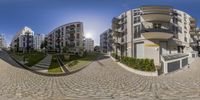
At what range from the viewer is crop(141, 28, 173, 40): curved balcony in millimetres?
17616

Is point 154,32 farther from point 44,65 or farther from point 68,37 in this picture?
point 44,65

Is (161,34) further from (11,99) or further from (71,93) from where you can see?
(11,99)

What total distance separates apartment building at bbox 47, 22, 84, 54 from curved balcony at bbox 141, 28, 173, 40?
13234mm

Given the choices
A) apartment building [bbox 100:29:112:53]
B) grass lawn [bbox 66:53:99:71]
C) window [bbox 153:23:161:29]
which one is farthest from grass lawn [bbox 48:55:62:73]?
window [bbox 153:23:161:29]

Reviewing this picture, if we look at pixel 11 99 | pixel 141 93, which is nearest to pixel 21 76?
pixel 11 99

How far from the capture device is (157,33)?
17.7 meters

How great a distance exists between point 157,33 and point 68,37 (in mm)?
13913

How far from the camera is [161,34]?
58.9 ft

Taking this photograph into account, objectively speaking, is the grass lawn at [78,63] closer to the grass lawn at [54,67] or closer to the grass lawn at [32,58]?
the grass lawn at [54,67]

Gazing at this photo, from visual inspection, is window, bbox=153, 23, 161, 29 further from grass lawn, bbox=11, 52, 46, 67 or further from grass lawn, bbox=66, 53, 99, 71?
grass lawn, bbox=11, 52, 46, 67

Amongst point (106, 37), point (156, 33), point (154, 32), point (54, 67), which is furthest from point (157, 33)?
point (106, 37)

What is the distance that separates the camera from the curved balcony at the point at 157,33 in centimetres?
1762

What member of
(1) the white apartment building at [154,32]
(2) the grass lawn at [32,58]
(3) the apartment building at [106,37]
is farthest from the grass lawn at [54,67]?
(1) the white apartment building at [154,32]

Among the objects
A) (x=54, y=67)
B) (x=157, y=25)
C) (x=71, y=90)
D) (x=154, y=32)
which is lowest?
(x=71, y=90)
